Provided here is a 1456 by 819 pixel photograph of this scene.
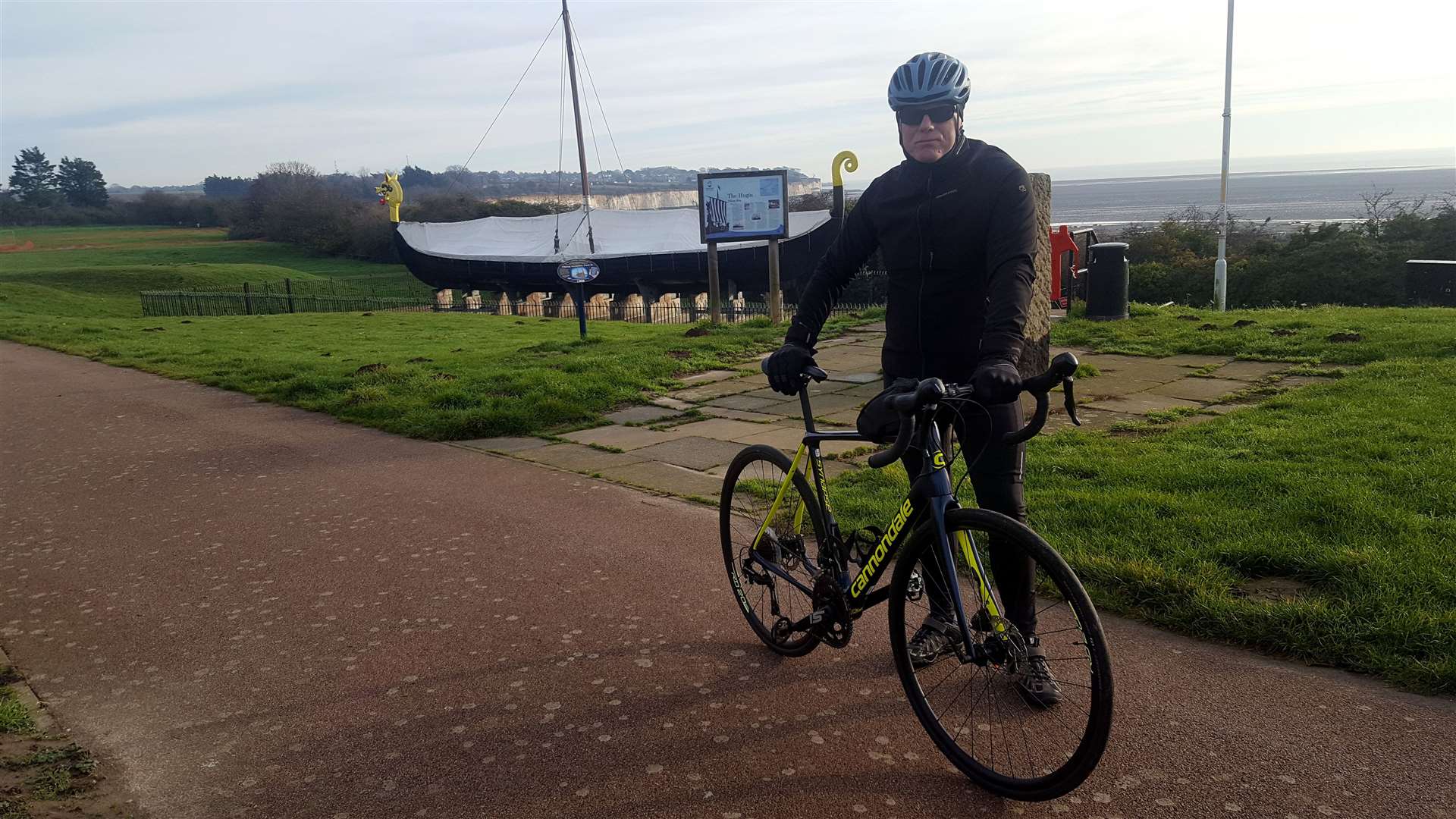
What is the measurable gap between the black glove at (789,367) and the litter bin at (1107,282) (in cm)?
1002

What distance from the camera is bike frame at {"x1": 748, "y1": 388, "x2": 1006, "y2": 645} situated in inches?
109

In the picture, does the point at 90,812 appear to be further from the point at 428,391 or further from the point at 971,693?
the point at 428,391

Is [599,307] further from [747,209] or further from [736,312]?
[747,209]

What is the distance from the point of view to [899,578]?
2.95 metres

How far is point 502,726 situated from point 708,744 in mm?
682

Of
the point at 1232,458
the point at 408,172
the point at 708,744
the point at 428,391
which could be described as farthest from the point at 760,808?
the point at 408,172

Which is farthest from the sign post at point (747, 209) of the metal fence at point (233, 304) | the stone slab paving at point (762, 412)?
the metal fence at point (233, 304)

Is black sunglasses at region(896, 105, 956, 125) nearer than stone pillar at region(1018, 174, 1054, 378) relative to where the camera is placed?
Yes

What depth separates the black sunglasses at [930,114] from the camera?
3162 millimetres

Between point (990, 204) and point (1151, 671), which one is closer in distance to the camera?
point (990, 204)

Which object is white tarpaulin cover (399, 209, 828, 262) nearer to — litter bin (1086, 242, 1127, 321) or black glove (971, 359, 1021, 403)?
litter bin (1086, 242, 1127, 321)

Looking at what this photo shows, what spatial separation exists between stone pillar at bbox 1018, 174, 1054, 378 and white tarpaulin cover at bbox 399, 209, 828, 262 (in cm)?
3429

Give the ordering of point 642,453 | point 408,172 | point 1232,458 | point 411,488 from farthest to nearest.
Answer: point 408,172, point 642,453, point 411,488, point 1232,458

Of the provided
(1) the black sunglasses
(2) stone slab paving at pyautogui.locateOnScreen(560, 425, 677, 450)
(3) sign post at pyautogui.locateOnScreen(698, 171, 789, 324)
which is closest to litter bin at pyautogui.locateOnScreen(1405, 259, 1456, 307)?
(3) sign post at pyautogui.locateOnScreen(698, 171, 789, 324)
